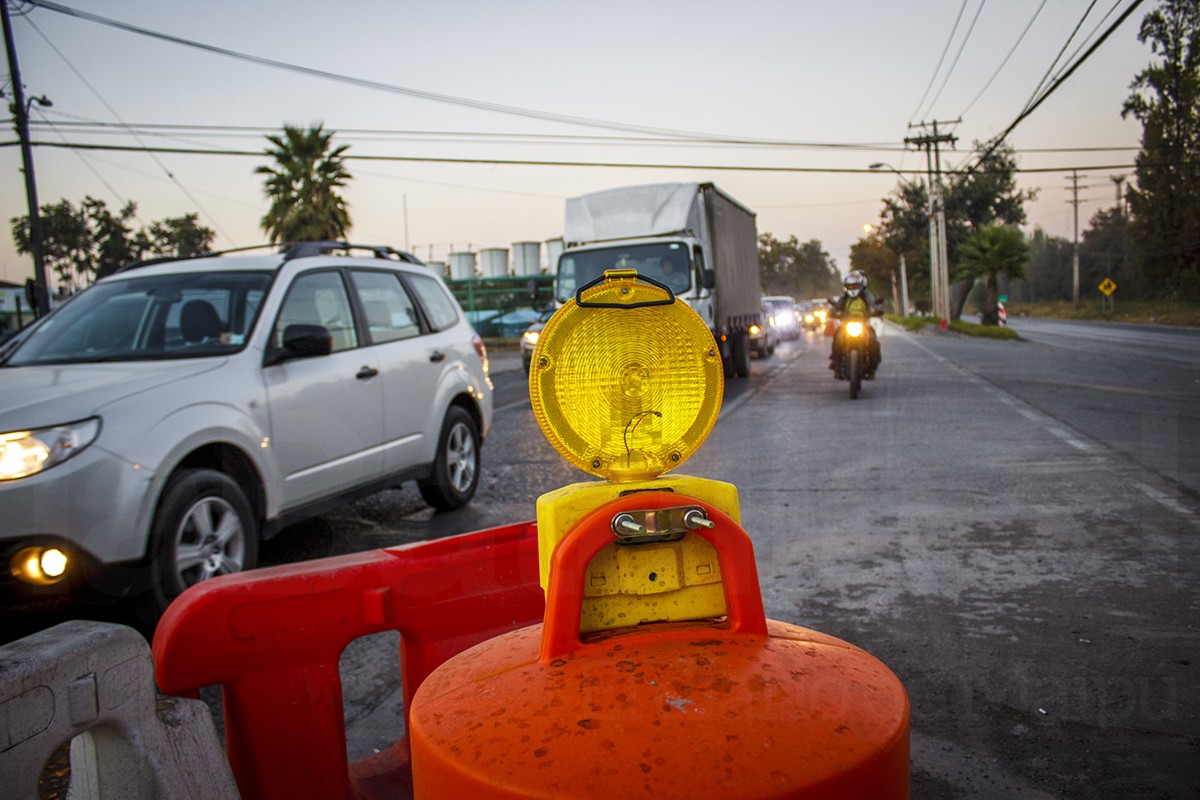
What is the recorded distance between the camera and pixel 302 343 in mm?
4973

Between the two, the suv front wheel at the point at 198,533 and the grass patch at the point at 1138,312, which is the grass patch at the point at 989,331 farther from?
the suv front wheel at the point at 198,533

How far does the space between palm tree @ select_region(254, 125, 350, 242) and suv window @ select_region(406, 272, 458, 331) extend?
29985 millimetres

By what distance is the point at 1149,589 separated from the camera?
13.7 feet

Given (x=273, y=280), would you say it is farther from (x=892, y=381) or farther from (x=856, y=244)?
(x=856, y=244)

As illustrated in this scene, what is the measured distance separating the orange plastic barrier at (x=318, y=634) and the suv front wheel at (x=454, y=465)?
13.4 ft

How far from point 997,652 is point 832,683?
96.0 inches

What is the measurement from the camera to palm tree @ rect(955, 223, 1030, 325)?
50.2 metres

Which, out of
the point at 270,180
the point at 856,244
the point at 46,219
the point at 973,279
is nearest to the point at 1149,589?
the point at 270,180

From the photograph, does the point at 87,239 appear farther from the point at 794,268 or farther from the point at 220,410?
the point at 794,268

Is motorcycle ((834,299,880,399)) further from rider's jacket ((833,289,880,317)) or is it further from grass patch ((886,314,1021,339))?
grass patch ((886,314,1021,339))

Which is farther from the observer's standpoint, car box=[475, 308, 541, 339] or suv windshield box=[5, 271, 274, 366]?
car box=[475, 308, 541, 339]

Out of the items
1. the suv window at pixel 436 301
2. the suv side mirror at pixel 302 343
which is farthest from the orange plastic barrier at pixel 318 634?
the suv window at pixel 436 301

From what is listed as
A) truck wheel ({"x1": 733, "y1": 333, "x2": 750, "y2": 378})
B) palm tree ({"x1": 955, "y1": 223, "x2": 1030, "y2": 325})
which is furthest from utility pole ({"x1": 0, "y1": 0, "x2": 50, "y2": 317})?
palm tree ({"x1": 955, "y1": 223, "x2": 1030, "y2": 325})

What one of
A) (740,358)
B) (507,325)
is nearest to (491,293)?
(507,325)
